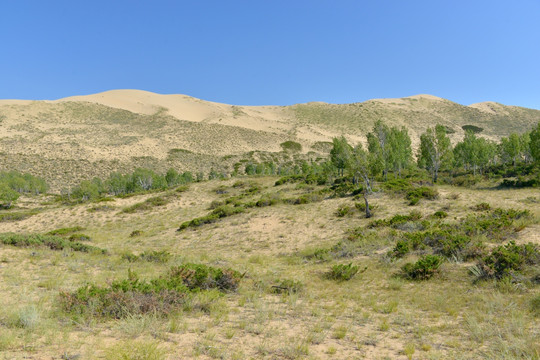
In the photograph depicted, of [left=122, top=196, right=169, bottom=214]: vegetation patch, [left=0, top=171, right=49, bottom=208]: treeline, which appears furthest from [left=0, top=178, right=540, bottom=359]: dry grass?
[left=0, top=171, right=49, bottom=208]: treeline

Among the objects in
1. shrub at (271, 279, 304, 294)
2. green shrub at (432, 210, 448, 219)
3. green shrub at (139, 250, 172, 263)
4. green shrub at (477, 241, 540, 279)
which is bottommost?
green shrub at (139, 250, 172, 263)

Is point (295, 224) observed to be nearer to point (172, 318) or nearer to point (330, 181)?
point (172, 318)

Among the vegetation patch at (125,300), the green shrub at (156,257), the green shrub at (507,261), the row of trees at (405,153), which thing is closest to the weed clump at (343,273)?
the green shrub at (507,261)

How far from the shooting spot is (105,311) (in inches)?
224

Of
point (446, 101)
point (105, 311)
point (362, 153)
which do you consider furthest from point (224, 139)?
point (446, 101)

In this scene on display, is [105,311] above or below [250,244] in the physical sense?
above

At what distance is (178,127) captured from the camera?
101312 mm

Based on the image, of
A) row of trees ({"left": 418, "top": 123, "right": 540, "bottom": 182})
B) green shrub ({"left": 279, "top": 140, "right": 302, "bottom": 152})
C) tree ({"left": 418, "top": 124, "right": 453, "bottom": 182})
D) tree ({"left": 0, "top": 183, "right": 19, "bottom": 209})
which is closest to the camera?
row of trees ({"left": 418, "top": 123, "right": 540, "bottom": 182})

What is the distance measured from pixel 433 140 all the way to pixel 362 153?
756 inches

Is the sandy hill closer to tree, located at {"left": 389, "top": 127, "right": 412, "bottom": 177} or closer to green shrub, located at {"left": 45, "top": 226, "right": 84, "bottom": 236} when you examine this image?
green shrub, located at {"left": 45, "top": 226, "right": 84, "bottom": 236}

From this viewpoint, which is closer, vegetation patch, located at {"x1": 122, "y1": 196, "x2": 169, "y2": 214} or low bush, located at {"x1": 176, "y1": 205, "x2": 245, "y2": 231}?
low bush, located at {"x1": 176, "y1": 205, "x2": 245, "y2": 231}

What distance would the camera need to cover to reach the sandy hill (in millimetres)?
68906

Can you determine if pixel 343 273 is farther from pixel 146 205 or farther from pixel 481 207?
pixel 146 205

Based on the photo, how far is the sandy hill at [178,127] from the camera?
68906mm
